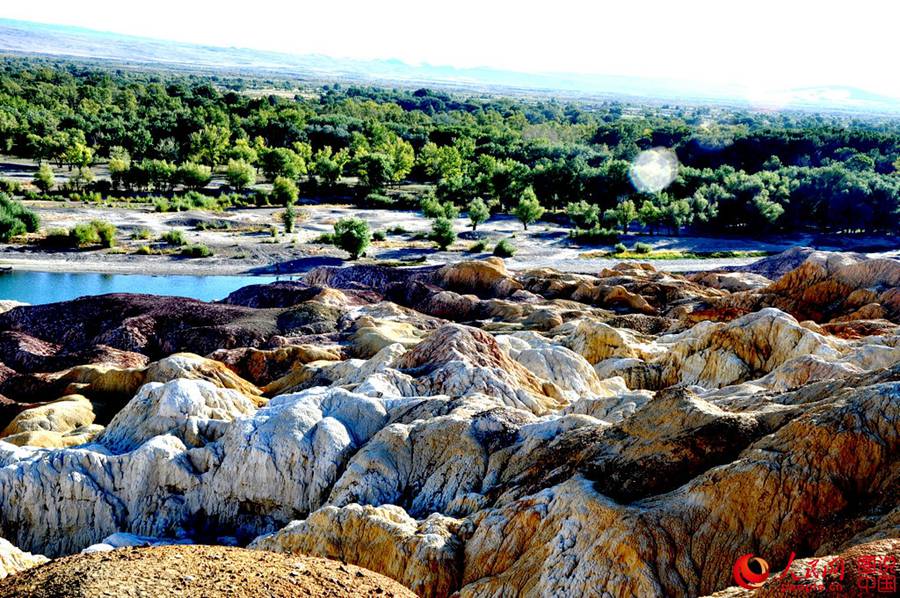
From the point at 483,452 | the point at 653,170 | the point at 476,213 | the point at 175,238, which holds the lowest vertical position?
the point at 175,238

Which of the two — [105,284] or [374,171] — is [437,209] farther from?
[105,284]

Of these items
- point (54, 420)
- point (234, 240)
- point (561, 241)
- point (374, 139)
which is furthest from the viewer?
point (374, 139)

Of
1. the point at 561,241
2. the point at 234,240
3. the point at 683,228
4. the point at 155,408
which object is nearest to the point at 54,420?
the point at 155,408

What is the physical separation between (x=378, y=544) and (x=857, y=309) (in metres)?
36.8

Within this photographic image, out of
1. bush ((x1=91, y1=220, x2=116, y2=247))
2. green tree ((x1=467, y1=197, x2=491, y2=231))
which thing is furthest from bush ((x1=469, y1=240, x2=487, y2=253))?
bush ((x1=91, y1=220, x2=116, y2=247))

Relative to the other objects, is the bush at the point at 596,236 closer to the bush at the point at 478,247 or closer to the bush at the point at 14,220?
→ the bush at the point at 478,247

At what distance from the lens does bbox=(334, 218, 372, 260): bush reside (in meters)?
85.6

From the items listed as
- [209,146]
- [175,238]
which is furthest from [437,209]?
[209,146]

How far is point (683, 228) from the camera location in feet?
343

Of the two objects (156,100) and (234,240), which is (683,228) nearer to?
(234,240)

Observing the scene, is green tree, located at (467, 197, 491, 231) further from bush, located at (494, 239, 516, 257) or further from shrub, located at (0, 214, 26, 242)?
shrub, located at (0, 214, 26, 242)

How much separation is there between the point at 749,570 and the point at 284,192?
98.7 m

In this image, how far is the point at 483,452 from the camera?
838 inches

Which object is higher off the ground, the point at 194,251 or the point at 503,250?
the point at 503,250
